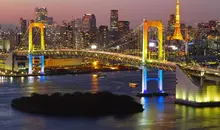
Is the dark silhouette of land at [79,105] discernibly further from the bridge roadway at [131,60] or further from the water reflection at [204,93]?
the bridge roadway at [131,60]

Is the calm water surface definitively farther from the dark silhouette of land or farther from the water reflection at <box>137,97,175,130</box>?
the dark silhouette of land

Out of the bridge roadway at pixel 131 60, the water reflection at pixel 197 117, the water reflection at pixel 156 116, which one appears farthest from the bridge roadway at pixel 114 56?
the water reflection at pixel 197 117

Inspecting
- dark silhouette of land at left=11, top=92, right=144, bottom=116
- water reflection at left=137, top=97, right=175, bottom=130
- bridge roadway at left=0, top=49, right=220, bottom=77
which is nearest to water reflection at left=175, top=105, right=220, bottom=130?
water reflection at left=137, top=97, right=175, bottom=130

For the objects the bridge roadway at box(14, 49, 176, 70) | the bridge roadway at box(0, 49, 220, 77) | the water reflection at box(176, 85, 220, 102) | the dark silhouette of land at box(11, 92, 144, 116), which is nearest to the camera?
the dark silhouette of land at box(11, 92, 144, 116)

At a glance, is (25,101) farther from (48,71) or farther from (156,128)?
(48,71)

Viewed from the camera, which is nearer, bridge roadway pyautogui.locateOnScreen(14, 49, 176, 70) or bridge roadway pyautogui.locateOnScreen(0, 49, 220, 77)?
bridge roadway pyautogui.locateOnScreen(0, 49, 220, 77)

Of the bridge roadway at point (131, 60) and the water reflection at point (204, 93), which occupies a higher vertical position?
the bridge roadway at point (131, 60)

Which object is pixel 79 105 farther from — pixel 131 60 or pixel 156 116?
pixel 131 60

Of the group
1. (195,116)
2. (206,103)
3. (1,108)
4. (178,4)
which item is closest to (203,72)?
(206,103)

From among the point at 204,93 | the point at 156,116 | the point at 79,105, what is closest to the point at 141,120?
the point at 156,116
